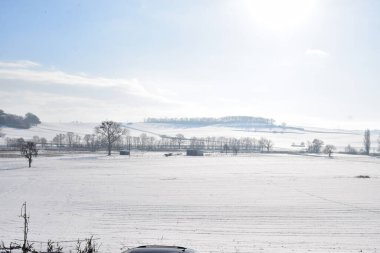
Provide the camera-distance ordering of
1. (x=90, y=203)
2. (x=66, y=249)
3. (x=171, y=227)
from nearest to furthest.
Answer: (x=66, y=249) < (x=171, y=227) < (x=90, y=203)

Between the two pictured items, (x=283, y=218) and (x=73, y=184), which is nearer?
(x=283, y=218)

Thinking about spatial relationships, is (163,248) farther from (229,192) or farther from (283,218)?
(229,192)

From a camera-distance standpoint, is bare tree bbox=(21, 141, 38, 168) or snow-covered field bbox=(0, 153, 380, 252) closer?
snow-covered field bbox=(0, 153, 380, 252)

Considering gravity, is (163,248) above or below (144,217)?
above

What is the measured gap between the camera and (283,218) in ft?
80.7

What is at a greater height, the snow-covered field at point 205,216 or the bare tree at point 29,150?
the bare tree at point 29,150

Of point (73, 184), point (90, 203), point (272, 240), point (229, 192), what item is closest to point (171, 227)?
point (272, 240)

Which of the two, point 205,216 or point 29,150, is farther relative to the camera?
point 29,150

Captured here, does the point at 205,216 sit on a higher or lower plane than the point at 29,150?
lower

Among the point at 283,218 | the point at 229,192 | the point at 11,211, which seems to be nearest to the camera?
the point at 283,218

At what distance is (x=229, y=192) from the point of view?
37906 mm

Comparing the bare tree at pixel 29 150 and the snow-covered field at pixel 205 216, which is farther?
the bare tree at pixel 29 150

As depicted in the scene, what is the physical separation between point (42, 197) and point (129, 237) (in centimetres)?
1803

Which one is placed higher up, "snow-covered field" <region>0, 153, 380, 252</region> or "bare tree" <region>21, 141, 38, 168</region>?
"bare tree" <region>21, 141, 38, 168</region>
